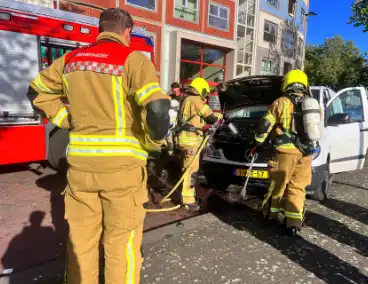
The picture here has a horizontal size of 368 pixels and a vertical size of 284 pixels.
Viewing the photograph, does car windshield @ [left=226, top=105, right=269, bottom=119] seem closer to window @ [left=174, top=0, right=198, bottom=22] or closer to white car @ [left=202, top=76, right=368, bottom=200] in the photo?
white car @ [left=202, top=76, right=368, bottom=200]

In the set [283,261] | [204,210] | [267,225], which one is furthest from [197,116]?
[283,261]

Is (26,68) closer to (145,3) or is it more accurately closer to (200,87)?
(200,87)

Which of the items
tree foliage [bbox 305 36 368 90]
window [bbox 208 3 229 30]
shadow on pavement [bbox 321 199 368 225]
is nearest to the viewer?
shadow on pavement [bbox 321 199 368 225]

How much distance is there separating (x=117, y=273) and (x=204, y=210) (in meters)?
2.83

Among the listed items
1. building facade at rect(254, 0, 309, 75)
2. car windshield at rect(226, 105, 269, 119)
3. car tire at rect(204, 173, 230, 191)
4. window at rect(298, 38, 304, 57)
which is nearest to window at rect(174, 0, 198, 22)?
building facade at rect(254, 0, 309, 75)

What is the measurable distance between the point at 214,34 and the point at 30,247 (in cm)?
1657

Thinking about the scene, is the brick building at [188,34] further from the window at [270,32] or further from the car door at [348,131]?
the car door at [348,131]

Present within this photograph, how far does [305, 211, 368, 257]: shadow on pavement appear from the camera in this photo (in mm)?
3711

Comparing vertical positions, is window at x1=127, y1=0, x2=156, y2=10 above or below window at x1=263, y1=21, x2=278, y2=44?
below

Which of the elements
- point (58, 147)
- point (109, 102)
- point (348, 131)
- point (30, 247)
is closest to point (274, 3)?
point (348, 131)

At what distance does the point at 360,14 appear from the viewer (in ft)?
44.2

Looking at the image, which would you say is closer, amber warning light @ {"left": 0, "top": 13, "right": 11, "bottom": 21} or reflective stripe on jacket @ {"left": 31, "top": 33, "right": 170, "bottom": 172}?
reflective stripe on jacket @ {"left": 31, "top": 33, "right": 170, "bottom": 172}

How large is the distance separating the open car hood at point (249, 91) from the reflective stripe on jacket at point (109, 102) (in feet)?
12.3

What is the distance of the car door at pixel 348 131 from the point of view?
5324 millimetres
